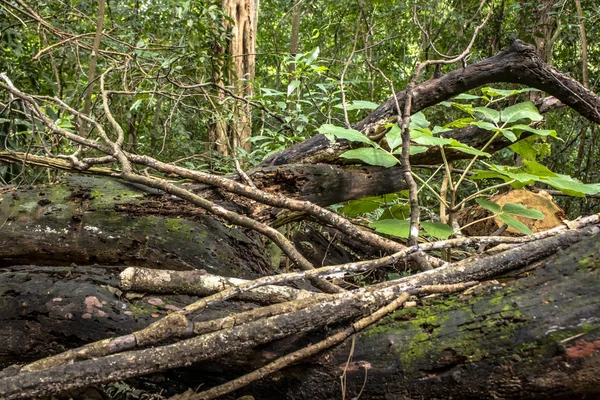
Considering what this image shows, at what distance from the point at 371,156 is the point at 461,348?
3.47ft

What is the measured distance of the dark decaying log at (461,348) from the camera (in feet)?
3.18

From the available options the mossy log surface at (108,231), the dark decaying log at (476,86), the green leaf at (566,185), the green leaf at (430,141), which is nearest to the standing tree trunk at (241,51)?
the dark decaying log at (476,86)

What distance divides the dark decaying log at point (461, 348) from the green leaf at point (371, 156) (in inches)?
33.8

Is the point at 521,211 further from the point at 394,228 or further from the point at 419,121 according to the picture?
the point at 419,121

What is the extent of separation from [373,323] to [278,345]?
0.23 m

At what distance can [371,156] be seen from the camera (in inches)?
78.4

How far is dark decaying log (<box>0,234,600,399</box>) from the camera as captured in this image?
0.97 m

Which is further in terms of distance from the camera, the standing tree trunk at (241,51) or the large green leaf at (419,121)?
the standing tree trunk at (241,51)

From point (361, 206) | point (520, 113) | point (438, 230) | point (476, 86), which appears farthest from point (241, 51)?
point (438, 230)

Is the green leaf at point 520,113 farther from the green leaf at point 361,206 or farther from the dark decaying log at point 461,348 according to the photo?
the dark decaying log at point 461,348

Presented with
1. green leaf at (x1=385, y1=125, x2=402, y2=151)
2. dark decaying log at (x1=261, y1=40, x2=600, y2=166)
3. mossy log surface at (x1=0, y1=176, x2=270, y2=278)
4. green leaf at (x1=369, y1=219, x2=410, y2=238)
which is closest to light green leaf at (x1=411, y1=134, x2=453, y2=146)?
green leaf at (x1=385, y1=125, x2=402, y2=151)

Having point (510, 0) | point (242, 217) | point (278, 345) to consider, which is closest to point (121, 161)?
point (242, 217)

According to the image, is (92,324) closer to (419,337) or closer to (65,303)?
(65,303)

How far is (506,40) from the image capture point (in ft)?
17.8
